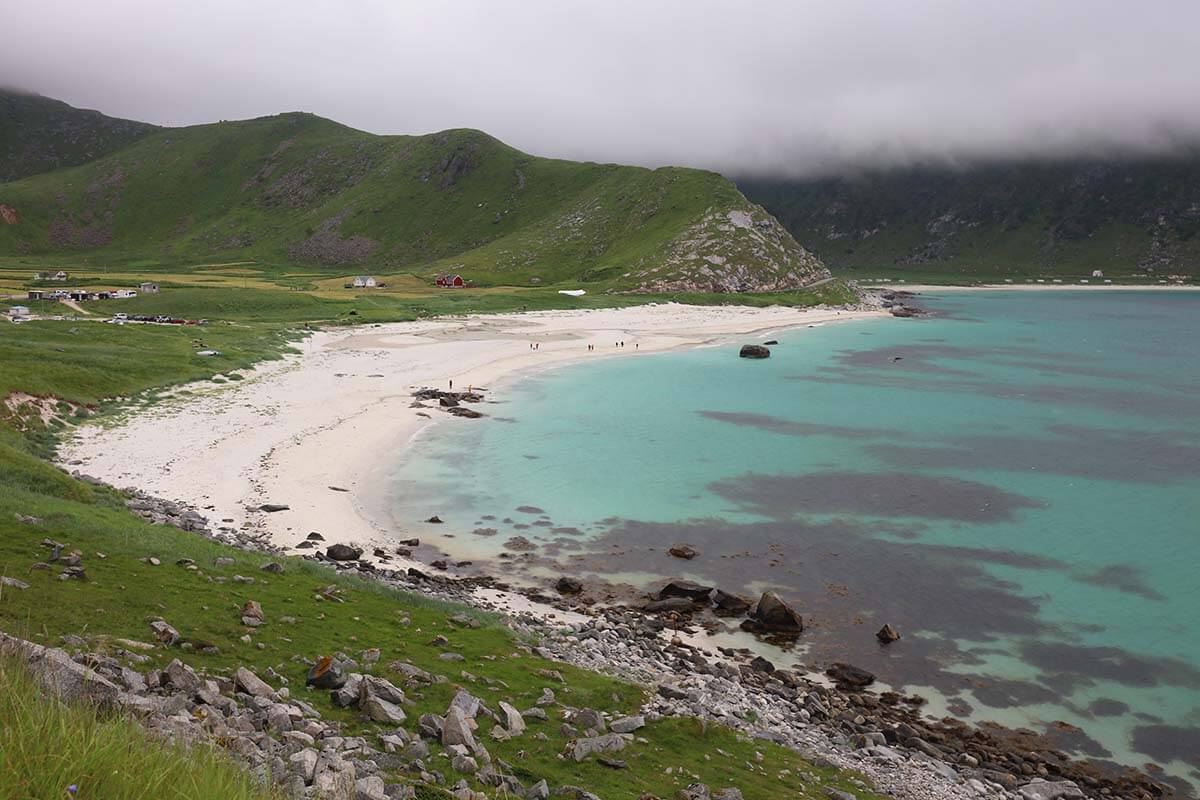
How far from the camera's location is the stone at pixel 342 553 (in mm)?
29891

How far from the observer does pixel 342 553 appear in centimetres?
3016

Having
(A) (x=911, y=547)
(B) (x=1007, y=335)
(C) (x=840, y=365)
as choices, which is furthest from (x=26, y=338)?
(B) (x=1007, y=335)

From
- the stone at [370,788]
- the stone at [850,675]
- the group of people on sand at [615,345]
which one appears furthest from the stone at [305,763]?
the group of people on sand at [615,345]

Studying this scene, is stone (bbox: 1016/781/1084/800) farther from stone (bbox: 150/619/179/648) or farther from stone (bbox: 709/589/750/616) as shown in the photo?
stone (bbox: 150/619/179/648)

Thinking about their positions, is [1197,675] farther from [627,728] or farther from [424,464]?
[424,464]

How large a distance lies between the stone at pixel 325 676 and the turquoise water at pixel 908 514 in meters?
16.5

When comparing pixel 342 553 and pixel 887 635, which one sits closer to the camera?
pixel 887 635

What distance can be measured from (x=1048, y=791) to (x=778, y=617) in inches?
390

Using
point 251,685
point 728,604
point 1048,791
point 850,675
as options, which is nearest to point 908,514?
point 728,604

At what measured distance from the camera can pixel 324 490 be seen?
129ft

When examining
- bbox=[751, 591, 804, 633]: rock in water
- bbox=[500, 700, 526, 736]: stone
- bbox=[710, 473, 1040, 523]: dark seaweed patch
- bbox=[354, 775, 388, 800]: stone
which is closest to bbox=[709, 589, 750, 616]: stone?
bbox=[751, 591, 804, 633]: rock in water

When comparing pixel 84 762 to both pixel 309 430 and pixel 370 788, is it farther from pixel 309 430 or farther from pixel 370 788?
pixel 309 430

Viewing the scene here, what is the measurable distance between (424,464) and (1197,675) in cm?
3692

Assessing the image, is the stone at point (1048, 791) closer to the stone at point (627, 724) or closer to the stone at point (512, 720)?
the stone at point (627, 724)
